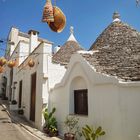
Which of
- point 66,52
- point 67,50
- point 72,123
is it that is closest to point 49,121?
point 72,123

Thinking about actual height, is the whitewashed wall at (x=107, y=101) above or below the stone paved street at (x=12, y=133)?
above

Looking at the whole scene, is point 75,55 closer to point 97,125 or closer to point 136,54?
point 136,54

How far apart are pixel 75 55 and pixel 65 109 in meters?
3.18

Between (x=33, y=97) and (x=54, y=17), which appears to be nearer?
(x=54, y=17)

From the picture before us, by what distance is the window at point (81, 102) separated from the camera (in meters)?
11.2

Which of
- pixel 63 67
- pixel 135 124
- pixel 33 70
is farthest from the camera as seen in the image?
pixel 33 70

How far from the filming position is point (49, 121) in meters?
13.5

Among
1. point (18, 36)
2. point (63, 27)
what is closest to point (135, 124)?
point (63, 27)

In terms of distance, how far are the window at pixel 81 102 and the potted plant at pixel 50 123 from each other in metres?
1.99

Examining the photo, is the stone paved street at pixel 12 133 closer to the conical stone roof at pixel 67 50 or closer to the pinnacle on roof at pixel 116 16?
the conical stone roof at pixel 67 50

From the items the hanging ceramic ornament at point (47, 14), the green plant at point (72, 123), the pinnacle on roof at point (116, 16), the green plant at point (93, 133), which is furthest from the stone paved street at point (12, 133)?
the hanging ceramic ornament at point (47, 14)

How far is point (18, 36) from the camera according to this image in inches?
1346

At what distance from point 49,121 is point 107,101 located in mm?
5553

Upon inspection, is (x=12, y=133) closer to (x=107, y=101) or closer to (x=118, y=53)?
(x=107, y=101)
